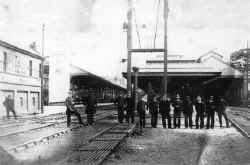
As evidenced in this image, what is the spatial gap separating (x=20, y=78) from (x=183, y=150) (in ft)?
A: 66.1

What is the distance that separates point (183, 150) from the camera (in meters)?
9.09

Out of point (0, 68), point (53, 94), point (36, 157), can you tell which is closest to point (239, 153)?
point (36, 157)

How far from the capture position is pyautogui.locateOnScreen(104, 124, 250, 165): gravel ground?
7.56m

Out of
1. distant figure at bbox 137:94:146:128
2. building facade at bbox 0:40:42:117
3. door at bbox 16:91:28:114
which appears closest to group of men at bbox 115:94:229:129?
distant figure at bbox 137:94:146:128

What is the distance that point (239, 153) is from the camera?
8.69m

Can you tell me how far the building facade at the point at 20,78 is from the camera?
23948 mm

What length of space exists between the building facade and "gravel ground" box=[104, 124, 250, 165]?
573 inches

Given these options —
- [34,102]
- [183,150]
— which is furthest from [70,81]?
[183,150]

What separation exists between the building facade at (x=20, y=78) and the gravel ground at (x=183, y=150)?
14.6 m

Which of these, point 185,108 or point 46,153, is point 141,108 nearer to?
point 185,108

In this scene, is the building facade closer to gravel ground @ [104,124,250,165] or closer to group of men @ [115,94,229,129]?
group of men @ [115,94,229,129]

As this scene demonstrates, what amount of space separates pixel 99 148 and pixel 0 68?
16.6 meters

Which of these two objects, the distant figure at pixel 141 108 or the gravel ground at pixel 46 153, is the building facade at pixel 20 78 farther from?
the gravel ground at pixel 46 153

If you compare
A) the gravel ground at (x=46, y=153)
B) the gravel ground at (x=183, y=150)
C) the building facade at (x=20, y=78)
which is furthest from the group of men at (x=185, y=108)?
the building facade at (x=20, y=78)
